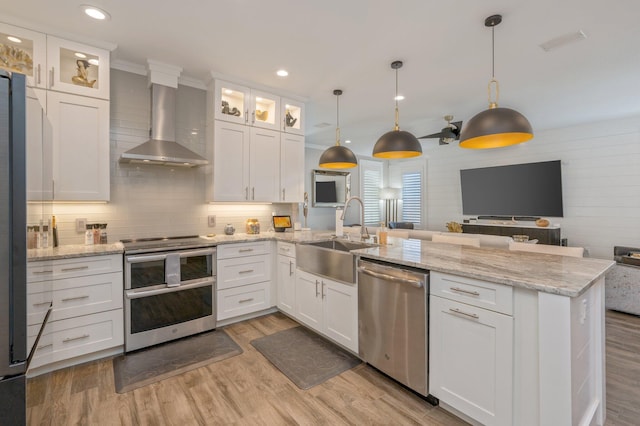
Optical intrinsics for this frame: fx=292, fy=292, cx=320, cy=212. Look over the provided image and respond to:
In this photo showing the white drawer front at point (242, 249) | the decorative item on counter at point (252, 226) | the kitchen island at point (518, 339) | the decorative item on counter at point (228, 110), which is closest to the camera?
the kitchen island at point (518, 339)

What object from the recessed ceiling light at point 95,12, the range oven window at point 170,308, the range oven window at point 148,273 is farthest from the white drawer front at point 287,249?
the recessed ceiling light at point 95,12

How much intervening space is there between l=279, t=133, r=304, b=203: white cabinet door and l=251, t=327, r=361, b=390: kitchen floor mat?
180cm

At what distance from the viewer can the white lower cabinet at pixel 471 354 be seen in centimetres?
155

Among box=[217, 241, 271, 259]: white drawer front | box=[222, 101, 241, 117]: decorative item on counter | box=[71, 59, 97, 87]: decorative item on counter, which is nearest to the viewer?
box=[71, 59, 97, 87]: decorative item on counter

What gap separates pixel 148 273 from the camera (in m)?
2.66

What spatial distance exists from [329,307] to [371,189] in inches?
213

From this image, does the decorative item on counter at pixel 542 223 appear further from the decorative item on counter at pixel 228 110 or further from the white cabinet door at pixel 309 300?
the decorative item on counter at pixel 228 110

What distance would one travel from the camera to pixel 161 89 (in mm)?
3166

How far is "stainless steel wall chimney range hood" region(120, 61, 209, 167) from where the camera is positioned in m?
2.95

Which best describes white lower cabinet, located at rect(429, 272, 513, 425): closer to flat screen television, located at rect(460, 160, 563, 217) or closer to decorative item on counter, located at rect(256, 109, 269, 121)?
decorative item on counter, located at rect(256, 109, 269, 121)

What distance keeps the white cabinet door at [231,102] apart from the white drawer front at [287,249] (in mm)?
1581

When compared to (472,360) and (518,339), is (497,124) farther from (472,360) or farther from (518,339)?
(472,360)

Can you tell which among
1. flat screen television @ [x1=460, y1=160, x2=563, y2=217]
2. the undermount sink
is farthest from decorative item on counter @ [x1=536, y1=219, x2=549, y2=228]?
the undermount sink

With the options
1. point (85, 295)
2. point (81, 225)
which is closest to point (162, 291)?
point (85, 295)
